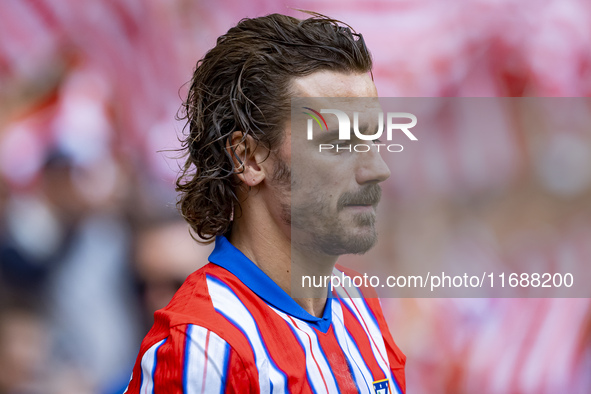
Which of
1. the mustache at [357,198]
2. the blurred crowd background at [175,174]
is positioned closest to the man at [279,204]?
the mustache at [357,198]

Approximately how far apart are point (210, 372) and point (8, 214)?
6.22 feet

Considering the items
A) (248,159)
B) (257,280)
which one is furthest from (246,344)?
(248,159)

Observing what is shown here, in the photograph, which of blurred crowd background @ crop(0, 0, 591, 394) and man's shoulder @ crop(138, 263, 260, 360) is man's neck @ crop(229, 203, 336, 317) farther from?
blurred crowd background @ crop(0, 0, 591, 394)

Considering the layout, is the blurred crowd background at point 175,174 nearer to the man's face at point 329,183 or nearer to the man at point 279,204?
the man at point 279,204

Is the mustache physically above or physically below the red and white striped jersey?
above

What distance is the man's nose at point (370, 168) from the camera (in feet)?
4.90

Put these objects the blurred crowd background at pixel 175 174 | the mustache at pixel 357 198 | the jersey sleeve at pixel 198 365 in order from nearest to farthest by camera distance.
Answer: the jersey sleeve at pixel 198 365, the mustache at pixel 357 198, the blurred crowd background at pixel 175 174

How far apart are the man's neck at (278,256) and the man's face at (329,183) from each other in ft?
0.12

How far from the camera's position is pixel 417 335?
3.05 meters

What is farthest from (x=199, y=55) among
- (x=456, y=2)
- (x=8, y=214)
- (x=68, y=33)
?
(x=456, y=2)

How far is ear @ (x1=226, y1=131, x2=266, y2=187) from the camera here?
1.54 metres

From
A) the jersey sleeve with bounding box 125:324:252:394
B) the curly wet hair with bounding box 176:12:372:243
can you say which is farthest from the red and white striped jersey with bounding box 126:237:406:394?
the curly wet hair with bounding box 176:12:372:243

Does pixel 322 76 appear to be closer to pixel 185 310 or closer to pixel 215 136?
pixel 215 136

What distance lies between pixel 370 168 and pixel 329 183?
12 centimetres
